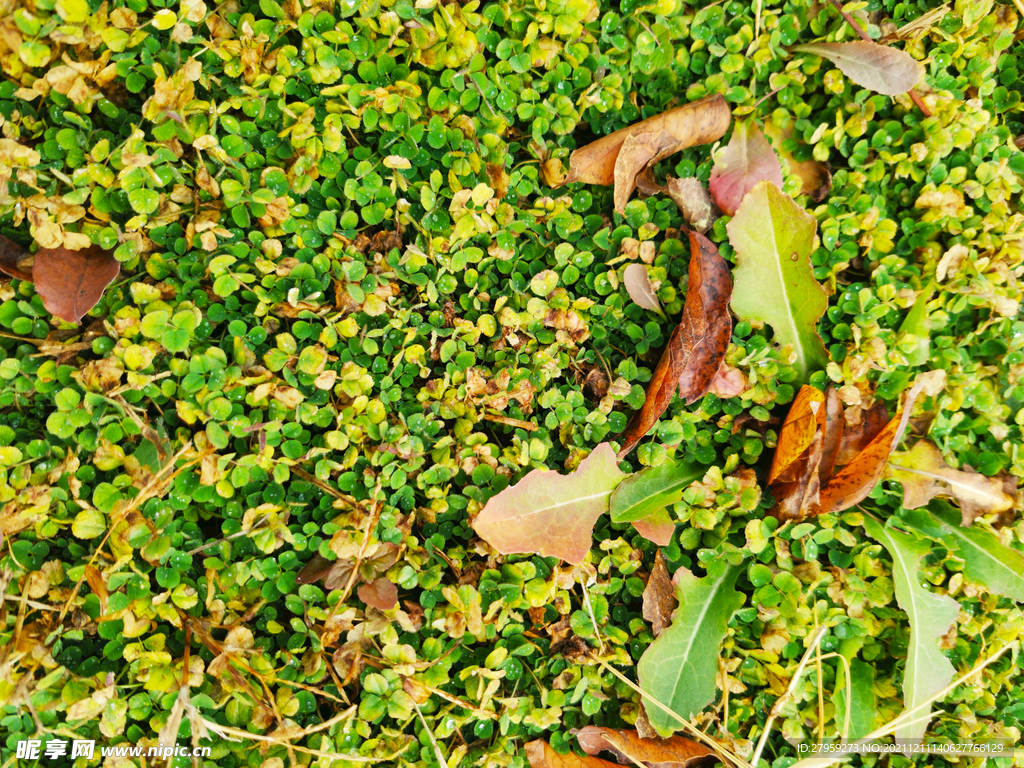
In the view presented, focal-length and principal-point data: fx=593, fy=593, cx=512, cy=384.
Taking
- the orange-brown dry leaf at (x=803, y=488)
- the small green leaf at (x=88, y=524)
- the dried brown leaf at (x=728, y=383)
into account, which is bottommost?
the small green leaf at (x=88, y=524)

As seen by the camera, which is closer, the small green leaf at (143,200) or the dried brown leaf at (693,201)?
the small green leaf at (143,200)

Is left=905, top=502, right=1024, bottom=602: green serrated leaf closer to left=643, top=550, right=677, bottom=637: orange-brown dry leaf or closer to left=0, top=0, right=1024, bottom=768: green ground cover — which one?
left=0, top=0, right=1024, bottom=768: green ground cover

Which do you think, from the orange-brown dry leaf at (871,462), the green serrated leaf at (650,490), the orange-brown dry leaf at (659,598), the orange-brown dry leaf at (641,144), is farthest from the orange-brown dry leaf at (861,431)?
the orange-brown dry leaf at (641,144)

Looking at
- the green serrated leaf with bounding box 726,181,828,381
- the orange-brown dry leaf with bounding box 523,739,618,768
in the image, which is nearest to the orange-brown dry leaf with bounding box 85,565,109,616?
the orange-brown dry leaf with bounding box 523,739,618,768

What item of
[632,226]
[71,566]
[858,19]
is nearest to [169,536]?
[71,566]

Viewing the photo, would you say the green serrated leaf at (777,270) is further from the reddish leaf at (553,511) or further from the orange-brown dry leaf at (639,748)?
the orange-brown dry leaf at (639,748)

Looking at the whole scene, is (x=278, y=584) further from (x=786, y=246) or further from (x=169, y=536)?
(x=786, y=246)
